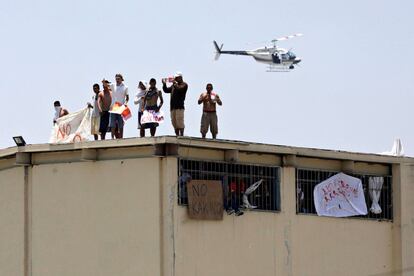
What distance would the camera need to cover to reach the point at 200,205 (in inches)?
1148

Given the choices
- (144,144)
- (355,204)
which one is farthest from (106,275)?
(355,204)

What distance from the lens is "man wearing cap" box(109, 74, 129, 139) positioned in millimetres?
30875

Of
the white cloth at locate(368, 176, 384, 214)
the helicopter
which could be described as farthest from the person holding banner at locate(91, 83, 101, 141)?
the helicopter

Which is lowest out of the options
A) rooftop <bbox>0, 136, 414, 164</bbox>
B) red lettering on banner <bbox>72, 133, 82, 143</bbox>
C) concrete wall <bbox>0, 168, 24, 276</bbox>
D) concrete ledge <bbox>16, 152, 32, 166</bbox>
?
concrete wall <bbox>0, 168, 24, 276</bbox>

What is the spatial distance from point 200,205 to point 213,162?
1.20 m

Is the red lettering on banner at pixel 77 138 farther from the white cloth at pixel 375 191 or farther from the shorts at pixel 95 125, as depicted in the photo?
the white cloth at pixel 375 191

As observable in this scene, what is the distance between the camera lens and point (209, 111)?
100ft

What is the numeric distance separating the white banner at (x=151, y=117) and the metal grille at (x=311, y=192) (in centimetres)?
371

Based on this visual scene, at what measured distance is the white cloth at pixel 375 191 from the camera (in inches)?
1318

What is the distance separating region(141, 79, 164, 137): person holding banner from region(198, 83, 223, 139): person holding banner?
963 millimetres

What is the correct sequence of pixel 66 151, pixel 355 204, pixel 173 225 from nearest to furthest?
pixel 173 225 → pixel 66 151 → pixel 355 204

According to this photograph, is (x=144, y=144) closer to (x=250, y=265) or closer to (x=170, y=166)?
(x=170, y=166)

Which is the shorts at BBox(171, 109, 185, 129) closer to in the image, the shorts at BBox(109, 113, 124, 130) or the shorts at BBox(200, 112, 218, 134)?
the shorts at BBox(200, 112, 218, 134)

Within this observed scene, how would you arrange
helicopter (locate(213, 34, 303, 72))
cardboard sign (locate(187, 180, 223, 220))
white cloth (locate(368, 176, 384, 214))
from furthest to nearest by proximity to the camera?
helicopter (locate(213, 34, 303, 72))
white cloth (locate(368, 176, 384, 214))
cardboard sign (locate(187, 180, 223, 220))
